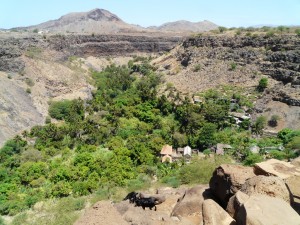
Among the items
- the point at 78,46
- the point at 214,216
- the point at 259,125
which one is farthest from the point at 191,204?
the point at 78,46

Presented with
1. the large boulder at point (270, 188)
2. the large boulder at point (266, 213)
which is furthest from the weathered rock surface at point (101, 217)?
the large boulder at point (270, 188)

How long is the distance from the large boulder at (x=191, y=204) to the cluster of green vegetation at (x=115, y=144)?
11461 mm

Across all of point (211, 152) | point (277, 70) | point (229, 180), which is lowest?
point (211, 152)

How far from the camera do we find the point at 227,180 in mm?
15180

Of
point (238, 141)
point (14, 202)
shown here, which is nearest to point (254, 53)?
point (238, 141)

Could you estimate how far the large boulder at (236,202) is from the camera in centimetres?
1248

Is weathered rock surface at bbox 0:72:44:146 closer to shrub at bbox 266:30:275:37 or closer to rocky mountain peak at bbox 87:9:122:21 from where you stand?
shrub at bbox 266:30:275:37

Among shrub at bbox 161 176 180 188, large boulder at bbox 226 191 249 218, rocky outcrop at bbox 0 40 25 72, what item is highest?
large boulder at bbox 226 191 249 218

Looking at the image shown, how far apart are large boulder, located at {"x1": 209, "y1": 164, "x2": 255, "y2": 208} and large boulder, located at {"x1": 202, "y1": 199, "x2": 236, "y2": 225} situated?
137 centimetres

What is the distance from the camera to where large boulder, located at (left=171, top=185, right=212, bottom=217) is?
15.1 metres

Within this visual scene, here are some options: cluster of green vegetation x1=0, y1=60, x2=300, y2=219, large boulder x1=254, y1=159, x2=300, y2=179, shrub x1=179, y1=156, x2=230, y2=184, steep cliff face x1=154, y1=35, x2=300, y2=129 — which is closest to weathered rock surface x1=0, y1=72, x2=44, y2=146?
cluster of green vegetation x1=0, y1=60, x2=300, y2=219

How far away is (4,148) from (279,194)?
119 feet

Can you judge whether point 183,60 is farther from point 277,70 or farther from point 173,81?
point 277,70

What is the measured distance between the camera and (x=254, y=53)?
2537 inches
